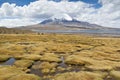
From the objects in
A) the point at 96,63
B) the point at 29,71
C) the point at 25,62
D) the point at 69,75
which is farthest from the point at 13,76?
the point at 96,63

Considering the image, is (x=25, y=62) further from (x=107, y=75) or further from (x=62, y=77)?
(x=107, y=75)

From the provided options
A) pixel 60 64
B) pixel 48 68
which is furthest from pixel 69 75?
pixel 60 64

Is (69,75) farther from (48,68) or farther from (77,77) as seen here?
(48,68)

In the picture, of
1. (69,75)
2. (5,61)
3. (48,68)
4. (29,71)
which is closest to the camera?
(69,75)

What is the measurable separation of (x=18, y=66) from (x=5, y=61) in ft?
36.8

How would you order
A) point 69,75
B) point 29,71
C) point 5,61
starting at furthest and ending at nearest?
point 5,61
point 29,71
point 69,75

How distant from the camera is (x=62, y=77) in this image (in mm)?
43656

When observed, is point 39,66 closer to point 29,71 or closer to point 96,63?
point 29,71

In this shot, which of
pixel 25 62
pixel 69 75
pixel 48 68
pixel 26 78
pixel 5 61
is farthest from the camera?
pixel 5 61

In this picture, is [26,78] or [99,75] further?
[99,75]

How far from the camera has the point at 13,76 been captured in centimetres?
4291

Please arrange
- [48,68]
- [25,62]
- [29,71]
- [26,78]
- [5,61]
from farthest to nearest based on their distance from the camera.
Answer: [5,61] → [25,62] → [48,68] → [29,71] → [26,78]

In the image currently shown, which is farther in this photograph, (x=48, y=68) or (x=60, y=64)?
(x=60, y=64)

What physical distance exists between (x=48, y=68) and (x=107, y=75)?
16175 millimetres
